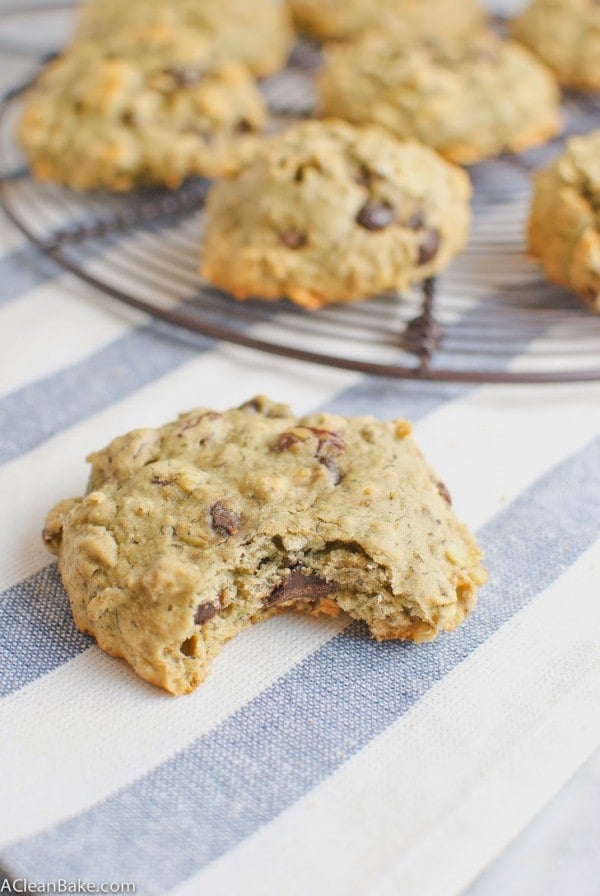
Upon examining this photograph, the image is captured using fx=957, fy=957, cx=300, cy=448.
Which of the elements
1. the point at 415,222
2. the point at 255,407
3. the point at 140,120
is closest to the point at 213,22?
the point at 140,120

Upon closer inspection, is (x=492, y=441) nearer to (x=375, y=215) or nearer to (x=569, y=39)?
(x=375, y=215)

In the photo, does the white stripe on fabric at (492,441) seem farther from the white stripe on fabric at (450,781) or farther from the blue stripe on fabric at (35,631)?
the blue stripe on fabric at (35,631)

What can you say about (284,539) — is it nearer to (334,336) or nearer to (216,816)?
(216,816)

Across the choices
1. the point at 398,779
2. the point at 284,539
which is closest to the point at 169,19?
the point at 284,539

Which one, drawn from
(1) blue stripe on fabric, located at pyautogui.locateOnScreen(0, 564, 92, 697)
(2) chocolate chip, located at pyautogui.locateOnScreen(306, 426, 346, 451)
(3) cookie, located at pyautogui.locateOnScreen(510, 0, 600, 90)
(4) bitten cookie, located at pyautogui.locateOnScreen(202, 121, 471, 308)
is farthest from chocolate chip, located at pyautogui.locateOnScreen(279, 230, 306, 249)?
(3) cookie, located at pyautogui.locateOnScreen(510, 0, 600, 90)

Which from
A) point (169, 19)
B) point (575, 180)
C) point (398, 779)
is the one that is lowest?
point (398, 779)

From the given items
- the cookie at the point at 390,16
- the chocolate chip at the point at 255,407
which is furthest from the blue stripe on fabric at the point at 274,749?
the cookie at the point at 390,16

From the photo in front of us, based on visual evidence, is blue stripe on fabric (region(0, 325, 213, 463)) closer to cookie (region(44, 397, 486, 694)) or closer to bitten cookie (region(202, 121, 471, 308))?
bitten cookie (region(202, 121, 471, 308))
